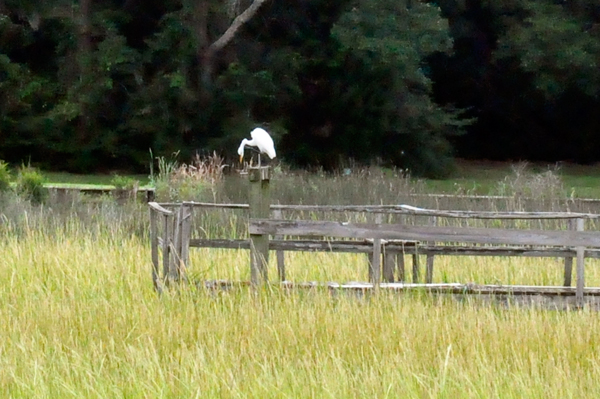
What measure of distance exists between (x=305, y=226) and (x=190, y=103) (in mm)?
17648

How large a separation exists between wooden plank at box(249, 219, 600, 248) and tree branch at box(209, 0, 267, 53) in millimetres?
17498

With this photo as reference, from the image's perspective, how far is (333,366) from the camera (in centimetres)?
508

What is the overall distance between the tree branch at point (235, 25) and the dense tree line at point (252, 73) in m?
0.04

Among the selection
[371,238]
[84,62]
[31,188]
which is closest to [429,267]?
[371,238]

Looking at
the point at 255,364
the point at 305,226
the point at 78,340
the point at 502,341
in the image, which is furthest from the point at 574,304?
the point at 78,340

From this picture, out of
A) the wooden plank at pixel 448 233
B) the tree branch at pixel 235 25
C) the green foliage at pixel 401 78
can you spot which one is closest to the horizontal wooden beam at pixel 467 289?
the wooden plank at pixel 448 233

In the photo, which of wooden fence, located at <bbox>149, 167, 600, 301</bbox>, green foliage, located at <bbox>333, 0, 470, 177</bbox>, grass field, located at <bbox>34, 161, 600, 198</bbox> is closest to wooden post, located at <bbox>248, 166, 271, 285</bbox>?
wooden fence, located at <bbox>149, 167, 600, 301</bbox>

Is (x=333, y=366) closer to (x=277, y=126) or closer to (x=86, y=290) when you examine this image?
(x=86, y=290)

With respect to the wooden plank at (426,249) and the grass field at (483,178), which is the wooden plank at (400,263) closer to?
the wooden plank at (426,249)

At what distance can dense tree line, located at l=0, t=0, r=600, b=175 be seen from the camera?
914 inches

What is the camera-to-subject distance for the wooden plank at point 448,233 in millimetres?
6176

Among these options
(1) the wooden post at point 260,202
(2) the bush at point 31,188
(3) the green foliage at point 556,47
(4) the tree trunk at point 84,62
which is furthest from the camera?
(3) the green foliage at point 556,47

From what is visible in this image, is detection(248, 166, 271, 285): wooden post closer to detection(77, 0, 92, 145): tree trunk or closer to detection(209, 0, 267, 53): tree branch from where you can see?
detection(209, 0, 267, 53): tree branch

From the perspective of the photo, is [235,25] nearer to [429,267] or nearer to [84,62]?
[84,62]
